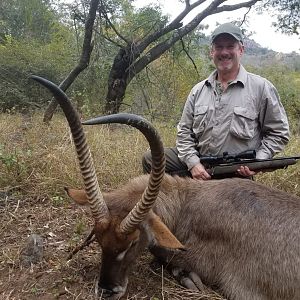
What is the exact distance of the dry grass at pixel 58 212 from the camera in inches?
130

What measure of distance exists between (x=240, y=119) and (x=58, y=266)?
2101 millimetres

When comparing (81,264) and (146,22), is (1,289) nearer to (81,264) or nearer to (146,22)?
(81,264)

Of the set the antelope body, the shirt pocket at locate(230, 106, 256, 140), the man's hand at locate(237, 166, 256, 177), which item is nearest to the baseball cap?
the shirt pocket at locate(230, 106, 256, 140)

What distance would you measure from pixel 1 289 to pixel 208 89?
261 centimetres

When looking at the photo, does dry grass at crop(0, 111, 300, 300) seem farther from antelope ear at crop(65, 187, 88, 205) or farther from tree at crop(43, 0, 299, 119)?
tree at crop(43, 0, 299, 119)

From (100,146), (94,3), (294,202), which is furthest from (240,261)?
(94,3)

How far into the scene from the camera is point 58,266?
351cm

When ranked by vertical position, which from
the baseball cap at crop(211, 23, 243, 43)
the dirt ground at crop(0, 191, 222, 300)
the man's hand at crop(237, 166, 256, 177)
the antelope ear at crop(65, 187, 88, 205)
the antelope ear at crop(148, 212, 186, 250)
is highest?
the baseball cap at crop(211, 23, 243, 43)

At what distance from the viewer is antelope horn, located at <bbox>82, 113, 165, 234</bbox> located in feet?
8.54

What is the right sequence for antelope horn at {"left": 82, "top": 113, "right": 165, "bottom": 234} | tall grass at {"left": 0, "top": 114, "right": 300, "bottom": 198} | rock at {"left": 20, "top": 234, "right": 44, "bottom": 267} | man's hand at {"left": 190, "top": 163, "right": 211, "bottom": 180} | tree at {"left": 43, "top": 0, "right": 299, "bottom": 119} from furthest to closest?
tree at {"left": 43, "top": 0, "right": 299, "bottom": 119} → tall grass at {"left": 0, "top": 114, "right": 300, "bottom": 198} → man's hand at {"left": 190, "top": 163, "right": 211, "bottom": 180} → rock at {"left": 20, "top": 234, "right": 44, "bottom": 267} → antelope horn at {"left": 82, "top": 113, "right": 165, "bottom": 234}

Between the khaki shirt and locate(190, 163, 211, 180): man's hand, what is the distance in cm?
7

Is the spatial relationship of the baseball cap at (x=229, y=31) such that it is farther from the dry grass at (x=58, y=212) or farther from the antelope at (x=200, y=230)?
the dry grass at (x=58, y=212)

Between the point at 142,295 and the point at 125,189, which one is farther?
the point at 125,189

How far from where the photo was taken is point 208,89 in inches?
178
